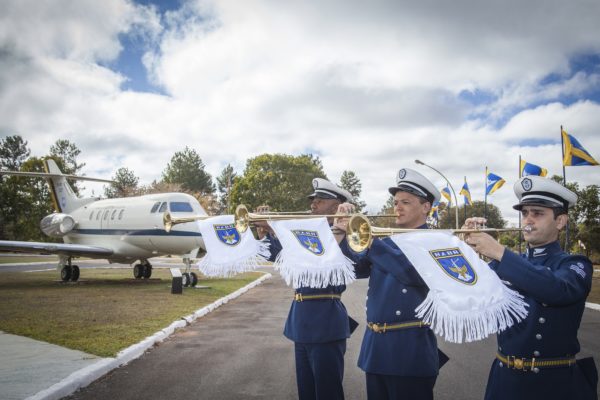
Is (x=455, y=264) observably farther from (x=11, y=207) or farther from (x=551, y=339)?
(x=11, y=207)

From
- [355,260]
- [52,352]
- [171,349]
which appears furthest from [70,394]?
[355,260]

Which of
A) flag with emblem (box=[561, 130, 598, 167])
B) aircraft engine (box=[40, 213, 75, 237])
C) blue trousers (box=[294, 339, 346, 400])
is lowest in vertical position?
blue trousers (box=[294, 339, 346, 400])

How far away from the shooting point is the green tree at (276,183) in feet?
178

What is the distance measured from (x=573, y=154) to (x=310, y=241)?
17.0 meters

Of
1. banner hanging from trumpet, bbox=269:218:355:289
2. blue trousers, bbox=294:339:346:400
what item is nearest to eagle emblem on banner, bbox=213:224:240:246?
banner hanging from trumpet, bbox=269:218:355:289

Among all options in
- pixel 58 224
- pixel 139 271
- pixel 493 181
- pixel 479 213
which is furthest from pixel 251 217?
pixel 479 213

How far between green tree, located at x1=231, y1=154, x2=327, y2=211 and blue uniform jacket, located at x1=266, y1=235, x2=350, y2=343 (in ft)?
160

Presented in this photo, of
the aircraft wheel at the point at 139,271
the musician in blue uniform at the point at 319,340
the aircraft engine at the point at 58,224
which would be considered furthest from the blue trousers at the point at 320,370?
the aircraft engine at the point at 58,224

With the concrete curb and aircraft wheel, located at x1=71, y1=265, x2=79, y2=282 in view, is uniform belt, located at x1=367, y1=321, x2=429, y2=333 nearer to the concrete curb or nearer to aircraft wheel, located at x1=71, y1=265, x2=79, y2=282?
the concrete curb

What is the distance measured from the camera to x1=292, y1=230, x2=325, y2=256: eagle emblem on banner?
3.41m

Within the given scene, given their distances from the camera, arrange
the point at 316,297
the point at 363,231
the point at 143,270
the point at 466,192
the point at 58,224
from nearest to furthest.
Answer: the point at 363,231 < the point at 316,297 < the point at 58,224 < the point at 143,270 < the point at 466,192

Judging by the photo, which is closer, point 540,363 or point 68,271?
point 540,363

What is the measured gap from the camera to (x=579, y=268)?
240cm

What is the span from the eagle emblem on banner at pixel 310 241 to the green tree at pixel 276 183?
4912 centimetres
